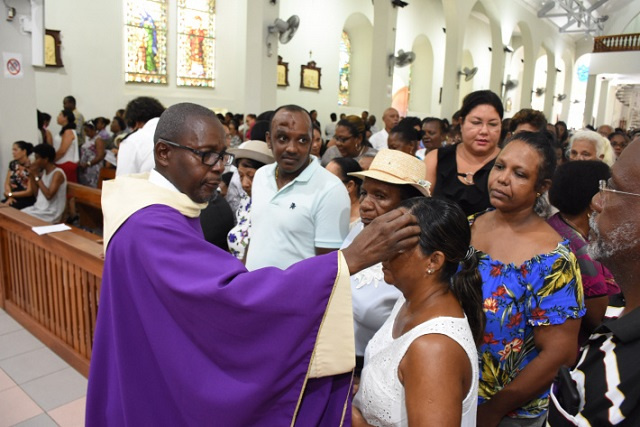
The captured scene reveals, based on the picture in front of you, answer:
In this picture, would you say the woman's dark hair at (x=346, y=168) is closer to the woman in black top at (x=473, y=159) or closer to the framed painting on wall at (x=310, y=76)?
the woman in black top at (x=473, y=159)

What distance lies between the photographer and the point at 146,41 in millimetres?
11984

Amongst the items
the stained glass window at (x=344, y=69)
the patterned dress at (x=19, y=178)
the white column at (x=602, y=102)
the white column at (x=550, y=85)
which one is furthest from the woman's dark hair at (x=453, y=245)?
the white column at (x=602, y=102)

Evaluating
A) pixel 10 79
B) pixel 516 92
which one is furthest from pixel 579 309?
pixel 516 92

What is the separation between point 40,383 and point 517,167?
10.6 feet

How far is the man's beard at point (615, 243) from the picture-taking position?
1.09 m

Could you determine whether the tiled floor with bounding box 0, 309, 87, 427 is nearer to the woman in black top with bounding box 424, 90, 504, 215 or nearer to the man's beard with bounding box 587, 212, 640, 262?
the woman in black top with bounding box 424, 90, 504, 215

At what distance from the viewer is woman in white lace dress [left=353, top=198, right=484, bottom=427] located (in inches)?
48.0

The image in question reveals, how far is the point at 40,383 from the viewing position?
3352 mm

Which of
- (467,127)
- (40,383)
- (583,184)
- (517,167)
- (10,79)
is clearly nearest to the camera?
(517,167)

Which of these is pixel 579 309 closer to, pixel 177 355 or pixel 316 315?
pixel 316 315

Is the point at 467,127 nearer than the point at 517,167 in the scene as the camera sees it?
No

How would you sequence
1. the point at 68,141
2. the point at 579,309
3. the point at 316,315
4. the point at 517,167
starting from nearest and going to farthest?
the point at 316,315 < the point at 579,309 < the point at 517,167 < the point at 68,141

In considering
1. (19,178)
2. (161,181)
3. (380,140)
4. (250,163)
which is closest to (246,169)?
(250,163)

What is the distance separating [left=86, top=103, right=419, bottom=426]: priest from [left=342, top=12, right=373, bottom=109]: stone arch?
52.8 feet
